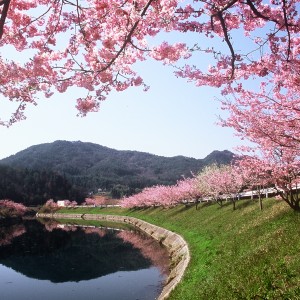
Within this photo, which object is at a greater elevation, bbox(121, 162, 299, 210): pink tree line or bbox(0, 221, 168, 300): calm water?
bbox(121, 162, 299, 210): pink tree line

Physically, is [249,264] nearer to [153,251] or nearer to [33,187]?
[153,251]

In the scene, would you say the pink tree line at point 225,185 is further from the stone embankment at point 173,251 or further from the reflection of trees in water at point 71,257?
the reflection of trees in water at point 71,257

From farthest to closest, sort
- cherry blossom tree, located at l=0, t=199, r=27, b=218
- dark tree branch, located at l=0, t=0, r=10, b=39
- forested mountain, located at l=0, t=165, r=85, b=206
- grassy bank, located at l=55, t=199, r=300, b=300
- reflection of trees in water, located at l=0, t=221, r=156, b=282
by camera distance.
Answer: forested mountain, located at l=0, t=165, r=85, b=206, cherry blossom tree, located at l=0, t=199, r=27, b=218, reflection of trees in water, located at l=0, t=221, r=156, b=282, grassy bank, located at l=55, t=199, r=300, b=300, dark tree branch, located at l=0, t=0, r=10, b=39

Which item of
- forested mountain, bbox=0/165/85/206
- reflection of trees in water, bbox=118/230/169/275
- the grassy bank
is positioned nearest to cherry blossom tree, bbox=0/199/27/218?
forested mountain, bbox=0/165/85/206

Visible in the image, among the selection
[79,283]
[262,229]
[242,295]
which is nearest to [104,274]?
[79,283]

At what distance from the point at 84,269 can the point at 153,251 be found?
Result: 6.71 m

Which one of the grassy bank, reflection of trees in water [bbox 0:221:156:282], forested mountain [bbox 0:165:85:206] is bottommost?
reflection of trees in water [bbox 0:221:156:282]

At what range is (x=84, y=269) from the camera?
3031 cm

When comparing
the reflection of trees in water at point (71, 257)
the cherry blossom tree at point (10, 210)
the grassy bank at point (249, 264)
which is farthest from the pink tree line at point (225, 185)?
the cherry blossom tree at point (10, 210)

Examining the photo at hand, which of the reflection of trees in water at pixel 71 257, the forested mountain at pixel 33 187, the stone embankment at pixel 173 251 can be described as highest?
the forested mountain at pixel 33 187

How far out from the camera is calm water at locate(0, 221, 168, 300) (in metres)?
23.1

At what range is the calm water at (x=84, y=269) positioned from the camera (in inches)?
911

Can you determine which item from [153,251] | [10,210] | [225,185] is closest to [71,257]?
[153,251]

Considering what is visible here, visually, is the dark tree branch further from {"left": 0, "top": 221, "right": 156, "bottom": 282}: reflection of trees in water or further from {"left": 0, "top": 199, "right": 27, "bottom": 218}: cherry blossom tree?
{"left": 0, "top": 199, "right": 27, "bottom": 218}: cherry blossom tree
